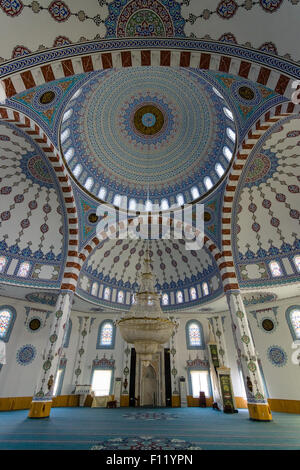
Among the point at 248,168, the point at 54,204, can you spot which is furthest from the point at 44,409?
the point at 248,168

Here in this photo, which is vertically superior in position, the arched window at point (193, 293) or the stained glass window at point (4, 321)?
the arched window at point (193, 293)

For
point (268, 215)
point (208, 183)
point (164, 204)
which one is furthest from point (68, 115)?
point (268, 215)

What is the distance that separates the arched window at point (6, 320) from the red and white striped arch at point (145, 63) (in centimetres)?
969

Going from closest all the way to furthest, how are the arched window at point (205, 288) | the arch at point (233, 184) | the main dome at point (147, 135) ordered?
the arch at point (233, 184), the main dome at point (147, 135), the arched window at point (205, 288)

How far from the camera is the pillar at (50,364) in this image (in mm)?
7396

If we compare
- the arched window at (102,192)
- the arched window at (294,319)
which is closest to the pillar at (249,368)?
the arched window at (294,319)

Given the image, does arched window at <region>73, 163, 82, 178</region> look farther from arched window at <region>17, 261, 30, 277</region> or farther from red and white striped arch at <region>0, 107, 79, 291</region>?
arched window at <region>17, 261, 30, 277</region>

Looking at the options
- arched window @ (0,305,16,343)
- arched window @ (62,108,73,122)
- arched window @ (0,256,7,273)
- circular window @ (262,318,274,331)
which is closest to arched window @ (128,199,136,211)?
arched window @ (62,108,73,122)

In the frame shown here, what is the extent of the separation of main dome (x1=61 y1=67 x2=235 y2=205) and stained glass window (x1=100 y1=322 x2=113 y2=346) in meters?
7.55

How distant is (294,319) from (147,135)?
427 inches

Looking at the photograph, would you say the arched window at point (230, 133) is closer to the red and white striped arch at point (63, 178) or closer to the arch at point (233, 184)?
the arch at point (233, 184)

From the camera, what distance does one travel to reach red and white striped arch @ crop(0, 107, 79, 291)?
6.74 meters

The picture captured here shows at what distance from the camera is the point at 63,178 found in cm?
944

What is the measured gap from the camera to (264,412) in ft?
23.7
